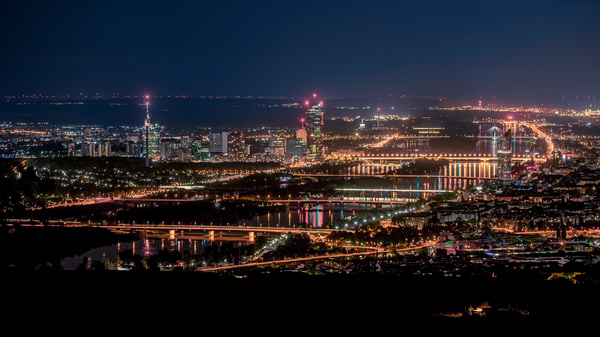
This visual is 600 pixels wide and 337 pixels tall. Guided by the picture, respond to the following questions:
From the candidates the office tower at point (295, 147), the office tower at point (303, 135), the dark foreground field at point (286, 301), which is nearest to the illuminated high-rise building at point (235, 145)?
the office tower at point (295, 147)

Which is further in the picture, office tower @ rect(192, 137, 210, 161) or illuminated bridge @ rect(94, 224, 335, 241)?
office tower @ rect(192, 137, 210, 161)

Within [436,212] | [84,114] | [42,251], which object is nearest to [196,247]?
[42,251]

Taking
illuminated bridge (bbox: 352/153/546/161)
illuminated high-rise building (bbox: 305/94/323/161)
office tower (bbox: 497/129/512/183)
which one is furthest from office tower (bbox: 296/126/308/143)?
office tower (bbox: 497/129/512/183)

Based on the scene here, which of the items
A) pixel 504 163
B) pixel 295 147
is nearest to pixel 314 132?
pixel 295 147

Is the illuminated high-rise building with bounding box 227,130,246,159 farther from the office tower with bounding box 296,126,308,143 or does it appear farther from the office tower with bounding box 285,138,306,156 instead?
the office tower with bounding box 296,126,308,143

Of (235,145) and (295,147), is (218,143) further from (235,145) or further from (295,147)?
(295,147)

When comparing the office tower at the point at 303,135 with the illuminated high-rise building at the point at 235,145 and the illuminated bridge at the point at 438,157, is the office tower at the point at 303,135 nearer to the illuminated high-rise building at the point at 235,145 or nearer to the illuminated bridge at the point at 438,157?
the illuminated high-rise building at the point at 235,145
